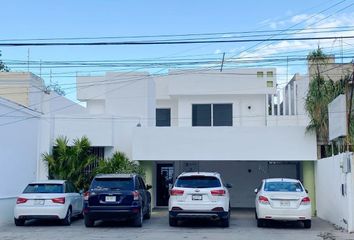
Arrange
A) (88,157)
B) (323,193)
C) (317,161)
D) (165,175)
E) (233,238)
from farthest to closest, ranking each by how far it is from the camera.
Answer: (165,175), (88,157), (317,161), (323,193), (233,238)

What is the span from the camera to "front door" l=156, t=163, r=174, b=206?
84.9 feet

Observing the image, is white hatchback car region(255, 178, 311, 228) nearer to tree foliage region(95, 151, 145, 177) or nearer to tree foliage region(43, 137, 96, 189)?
tree foliage region(95, 151, 145, 177)

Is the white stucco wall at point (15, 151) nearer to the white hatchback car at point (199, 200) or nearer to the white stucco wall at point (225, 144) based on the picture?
the white stucco wall at point (225, 144)

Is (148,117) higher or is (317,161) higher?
(148,117)

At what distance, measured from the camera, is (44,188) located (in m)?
17.7

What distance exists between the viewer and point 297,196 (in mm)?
16312

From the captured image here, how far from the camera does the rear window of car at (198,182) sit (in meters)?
16.3

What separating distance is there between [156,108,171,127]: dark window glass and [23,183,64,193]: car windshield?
49.0ft

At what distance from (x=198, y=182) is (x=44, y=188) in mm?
5181

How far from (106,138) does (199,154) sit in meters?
4.32

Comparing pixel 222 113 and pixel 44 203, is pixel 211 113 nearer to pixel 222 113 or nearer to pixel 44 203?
pixel 222 113

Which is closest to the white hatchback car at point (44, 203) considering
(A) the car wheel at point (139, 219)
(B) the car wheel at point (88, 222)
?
(B) the car wheel at point (88, 222)

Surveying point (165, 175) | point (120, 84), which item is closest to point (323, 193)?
point (165, 175)

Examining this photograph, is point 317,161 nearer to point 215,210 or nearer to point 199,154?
point 199,154
